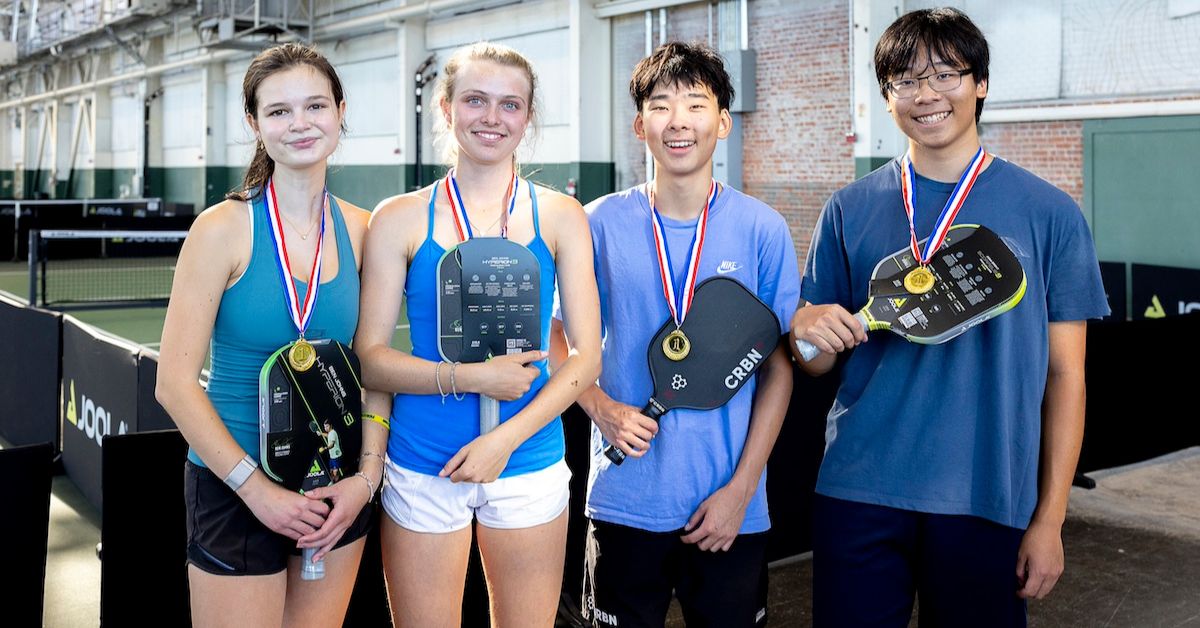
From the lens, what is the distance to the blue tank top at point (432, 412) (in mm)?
2303

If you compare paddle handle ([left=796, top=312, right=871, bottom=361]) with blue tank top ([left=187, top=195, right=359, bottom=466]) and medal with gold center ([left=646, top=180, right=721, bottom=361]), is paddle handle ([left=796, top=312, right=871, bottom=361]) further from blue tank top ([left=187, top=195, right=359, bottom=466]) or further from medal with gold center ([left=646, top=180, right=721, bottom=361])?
blue tank top ([left=187, top=195, right=359, bottom=466])

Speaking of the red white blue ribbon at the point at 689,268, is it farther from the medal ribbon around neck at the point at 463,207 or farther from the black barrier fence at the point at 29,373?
the black barrier fence at the point at 29,373

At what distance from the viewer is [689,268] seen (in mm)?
2598

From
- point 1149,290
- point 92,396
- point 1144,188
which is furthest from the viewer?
point 1144,188

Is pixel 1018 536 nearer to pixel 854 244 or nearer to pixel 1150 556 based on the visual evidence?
pixel 854 244

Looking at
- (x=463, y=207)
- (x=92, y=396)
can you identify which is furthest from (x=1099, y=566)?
(x=92, y=396)

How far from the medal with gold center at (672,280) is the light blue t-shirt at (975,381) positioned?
39 cm

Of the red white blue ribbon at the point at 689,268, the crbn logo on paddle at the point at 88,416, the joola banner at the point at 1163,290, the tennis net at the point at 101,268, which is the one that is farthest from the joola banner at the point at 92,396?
the joola banner at the point at 1163,290

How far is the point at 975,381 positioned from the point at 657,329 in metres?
0.74

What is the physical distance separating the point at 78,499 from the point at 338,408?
14.7ft

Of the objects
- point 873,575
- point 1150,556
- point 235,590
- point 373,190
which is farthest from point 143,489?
point 373,190

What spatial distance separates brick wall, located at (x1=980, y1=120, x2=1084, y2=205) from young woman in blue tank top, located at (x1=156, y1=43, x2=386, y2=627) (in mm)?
10825

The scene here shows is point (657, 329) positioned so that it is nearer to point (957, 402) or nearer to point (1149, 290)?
point (957, 402)

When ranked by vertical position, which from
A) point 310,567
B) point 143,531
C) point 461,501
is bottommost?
point 143,531
